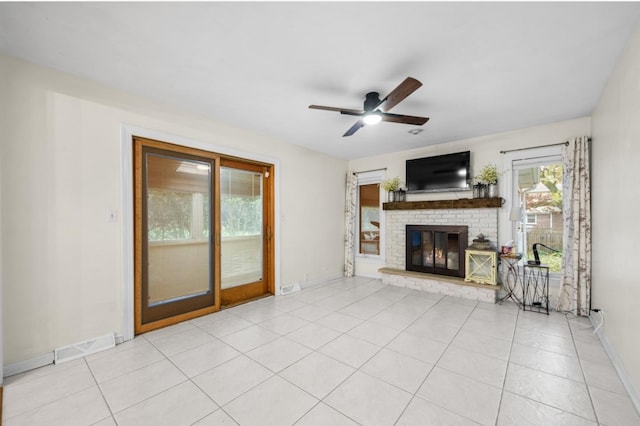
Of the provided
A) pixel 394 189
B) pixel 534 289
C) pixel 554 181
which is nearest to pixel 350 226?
pixel 394 189

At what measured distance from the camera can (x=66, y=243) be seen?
7.79 feet

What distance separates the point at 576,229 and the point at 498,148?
1.54 m

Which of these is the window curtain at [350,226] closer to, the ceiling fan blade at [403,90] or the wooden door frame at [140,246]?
the wooden door frame at [140,246]

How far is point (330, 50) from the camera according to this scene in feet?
6.74

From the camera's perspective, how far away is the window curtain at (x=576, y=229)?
3.28 m

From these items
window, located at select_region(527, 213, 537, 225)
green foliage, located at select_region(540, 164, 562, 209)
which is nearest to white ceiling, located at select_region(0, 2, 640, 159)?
green foliage, located at select_region(540, 164, 562, 209)

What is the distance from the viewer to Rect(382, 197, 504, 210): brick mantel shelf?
4.05 metres

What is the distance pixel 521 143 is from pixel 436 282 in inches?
99.3

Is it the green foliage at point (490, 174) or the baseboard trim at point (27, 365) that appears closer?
the baseboard trim at point (27, 365)

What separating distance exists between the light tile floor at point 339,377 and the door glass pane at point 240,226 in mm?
892

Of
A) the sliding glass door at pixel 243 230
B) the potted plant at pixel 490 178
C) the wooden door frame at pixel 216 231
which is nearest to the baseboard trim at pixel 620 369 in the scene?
the potted plant at pixel 490 178

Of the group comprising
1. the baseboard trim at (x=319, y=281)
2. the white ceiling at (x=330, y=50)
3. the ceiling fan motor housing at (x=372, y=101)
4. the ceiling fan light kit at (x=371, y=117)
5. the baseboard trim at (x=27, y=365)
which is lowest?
the baseboard trim at (x=319, y=281)

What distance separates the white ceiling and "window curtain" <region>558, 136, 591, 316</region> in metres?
0.62

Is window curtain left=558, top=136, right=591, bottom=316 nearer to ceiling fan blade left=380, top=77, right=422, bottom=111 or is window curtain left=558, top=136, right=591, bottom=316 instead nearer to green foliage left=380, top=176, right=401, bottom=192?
green foliage left=380, top=176, right=401, bottom=192
